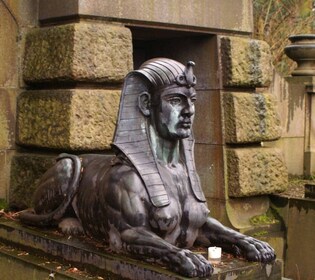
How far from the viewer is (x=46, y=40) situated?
6188 mm

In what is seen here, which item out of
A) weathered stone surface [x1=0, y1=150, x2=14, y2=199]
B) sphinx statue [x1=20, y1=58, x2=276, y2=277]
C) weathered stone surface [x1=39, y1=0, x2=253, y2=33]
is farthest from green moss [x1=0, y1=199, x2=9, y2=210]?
sphinx statue [x1=20, y1=58, x2=276, y2=277]

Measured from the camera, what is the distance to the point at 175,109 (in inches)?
178

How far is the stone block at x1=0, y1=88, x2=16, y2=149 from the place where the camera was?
639cm

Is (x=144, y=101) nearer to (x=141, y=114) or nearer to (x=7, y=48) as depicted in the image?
(x=141, y=114)

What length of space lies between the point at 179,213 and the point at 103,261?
564 mm

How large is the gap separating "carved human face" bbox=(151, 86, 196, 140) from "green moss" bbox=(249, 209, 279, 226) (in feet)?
9.79

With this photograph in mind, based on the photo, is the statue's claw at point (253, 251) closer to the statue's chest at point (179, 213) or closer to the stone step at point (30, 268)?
the statue's chest at point (179, 213)

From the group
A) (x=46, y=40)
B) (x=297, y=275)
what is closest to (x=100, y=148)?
(x=46, y=40)

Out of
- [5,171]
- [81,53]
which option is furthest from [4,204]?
[81,53]

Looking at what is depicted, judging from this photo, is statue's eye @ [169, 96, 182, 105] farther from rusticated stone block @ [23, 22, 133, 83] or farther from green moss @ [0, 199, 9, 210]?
green moss @ [0, 199, 9, 210]

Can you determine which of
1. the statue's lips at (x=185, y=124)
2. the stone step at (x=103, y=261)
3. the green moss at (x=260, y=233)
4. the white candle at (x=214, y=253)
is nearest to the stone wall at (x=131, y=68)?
the green moss at (x=260, y=233)

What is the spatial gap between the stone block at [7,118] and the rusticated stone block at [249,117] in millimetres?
2059

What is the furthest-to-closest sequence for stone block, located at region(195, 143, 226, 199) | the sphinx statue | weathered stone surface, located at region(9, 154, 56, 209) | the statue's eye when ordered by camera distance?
stone block, located at region(195, 143, 226, 199), weathered stone surface, located at region(9, 154, 56, 209), the statue's eye, the sphinx statue

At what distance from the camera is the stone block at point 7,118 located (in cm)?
639
